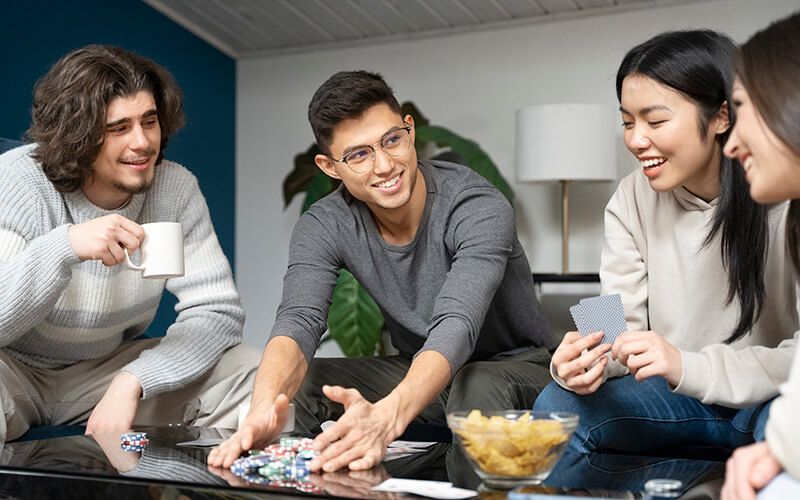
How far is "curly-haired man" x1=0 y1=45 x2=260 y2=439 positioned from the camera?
1.84 m

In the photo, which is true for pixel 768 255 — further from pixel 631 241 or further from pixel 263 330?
pixel 263 330

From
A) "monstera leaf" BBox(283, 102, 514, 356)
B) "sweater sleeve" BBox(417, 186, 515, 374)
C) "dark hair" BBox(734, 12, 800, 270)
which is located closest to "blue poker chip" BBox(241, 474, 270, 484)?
"sweater sleeve" BBox(417, 186, 515, 374)

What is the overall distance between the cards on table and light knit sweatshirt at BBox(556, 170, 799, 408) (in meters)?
0.13

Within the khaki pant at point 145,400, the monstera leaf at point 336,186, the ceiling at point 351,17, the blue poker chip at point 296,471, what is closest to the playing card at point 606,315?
the blue poker chip at point 296,471

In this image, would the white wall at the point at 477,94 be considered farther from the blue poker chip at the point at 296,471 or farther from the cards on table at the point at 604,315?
the blue poker chip at the point at 296,471

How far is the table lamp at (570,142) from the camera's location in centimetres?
359

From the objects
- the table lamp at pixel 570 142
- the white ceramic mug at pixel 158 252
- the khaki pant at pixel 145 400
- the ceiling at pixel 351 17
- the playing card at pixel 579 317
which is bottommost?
the khaki pant at pixel 145 400

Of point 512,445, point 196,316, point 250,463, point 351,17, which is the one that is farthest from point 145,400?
point 351,17

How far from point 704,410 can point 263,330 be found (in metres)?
3.56

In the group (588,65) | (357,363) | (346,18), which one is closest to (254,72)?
(346,18)

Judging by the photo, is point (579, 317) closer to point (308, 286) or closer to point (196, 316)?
point (308, 286)

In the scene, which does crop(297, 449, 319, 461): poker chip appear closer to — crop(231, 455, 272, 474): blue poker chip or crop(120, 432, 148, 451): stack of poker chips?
crop(231, 455, 272, 474): blue poker chip

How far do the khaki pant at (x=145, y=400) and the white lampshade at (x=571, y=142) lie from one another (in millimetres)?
1944

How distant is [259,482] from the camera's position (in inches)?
43.0
